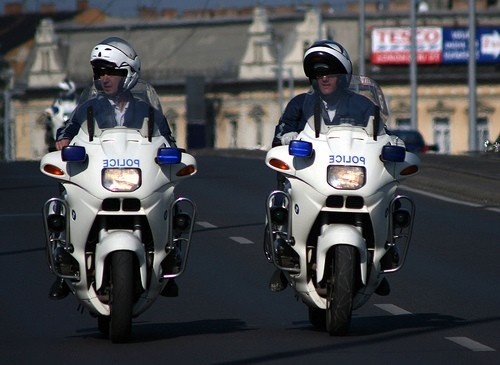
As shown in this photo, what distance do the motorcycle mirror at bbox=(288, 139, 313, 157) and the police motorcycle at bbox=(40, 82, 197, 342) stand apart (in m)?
0.56

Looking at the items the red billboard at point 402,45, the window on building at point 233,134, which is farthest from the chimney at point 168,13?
the red billboard at point 402,45

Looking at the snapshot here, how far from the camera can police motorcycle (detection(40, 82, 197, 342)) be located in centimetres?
999

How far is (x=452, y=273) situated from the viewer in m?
14.9

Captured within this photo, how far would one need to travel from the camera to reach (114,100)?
10.6m

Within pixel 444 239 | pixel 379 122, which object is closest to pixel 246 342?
pixel 379 122

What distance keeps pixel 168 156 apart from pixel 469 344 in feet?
6.50

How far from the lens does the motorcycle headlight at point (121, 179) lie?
1005 centimetres

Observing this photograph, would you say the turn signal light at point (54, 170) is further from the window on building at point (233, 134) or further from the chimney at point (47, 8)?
the chimney at point (47, 8)

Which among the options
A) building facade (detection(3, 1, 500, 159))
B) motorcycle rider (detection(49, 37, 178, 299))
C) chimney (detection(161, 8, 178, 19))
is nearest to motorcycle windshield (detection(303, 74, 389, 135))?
motorcycle rider (detection(49, 37, 178, 299))

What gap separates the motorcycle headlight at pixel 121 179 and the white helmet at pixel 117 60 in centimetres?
74

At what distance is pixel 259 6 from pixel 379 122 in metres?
109

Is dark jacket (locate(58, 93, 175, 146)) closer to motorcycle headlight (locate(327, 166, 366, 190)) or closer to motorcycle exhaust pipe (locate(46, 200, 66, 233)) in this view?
motorcycle exhaust pipe (locate(46, 200, 66, 233))

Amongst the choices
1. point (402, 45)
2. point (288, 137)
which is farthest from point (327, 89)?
point (402, 45)

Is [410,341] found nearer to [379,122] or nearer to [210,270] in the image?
[379,122]
